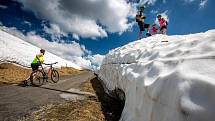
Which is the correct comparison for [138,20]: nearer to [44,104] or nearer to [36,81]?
[36,81]

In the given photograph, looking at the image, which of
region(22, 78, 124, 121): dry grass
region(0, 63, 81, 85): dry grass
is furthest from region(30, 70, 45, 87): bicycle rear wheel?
region(22, 78, 124, 121): dry grass

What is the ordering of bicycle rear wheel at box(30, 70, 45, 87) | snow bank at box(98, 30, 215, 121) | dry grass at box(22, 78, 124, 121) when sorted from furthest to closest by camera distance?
bicycle rear wheel at box(30, 70, 45, 87), dry grass at box(22, 78, 124, 121), snow bank at box(98, 30, 215, 121)

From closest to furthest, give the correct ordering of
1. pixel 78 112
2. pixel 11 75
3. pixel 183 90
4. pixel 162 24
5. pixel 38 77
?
pixel 183 90, pixel 78 112, pixel 38 77, pixel 162 24, pixel 11 75

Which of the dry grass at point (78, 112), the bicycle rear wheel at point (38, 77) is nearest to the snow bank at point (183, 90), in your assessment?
the dry grass at point (78, 112)

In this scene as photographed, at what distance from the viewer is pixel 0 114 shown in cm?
538

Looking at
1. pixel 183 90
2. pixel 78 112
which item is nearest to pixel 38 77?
pixel 78 112

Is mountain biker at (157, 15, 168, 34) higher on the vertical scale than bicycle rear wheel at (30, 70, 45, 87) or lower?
higher

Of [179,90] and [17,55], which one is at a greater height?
[17,55]

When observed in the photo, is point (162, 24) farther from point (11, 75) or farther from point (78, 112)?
point (11, 75)

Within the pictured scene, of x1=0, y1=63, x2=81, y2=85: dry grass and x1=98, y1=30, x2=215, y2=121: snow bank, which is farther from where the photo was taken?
x1=0, y1=63, x2=81, y2=85: dry grass

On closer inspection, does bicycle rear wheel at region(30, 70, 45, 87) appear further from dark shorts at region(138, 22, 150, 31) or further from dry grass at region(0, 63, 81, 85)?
dark shorts at region(138, 22, 150, 31)

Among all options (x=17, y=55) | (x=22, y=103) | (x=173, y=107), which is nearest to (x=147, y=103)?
(x=173, y=107)

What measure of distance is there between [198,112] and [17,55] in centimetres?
2665

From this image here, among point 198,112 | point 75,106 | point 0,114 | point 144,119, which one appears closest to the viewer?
point 198,112
